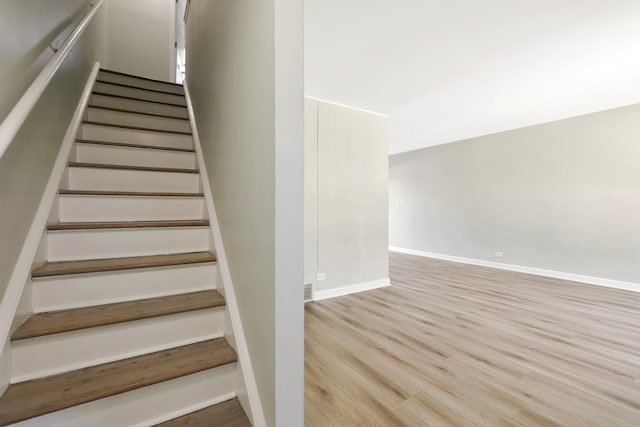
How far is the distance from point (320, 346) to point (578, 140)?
500 cm

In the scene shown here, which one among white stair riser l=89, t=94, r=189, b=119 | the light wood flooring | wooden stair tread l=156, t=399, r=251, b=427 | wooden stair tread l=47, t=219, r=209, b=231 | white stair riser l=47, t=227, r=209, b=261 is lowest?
the light wood flooring

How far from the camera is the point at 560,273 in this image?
446cm

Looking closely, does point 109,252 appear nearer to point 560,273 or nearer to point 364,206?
point 364,206

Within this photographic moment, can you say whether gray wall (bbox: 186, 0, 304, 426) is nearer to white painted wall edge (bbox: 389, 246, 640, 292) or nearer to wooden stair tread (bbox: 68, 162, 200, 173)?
wooden stair tread (bbox: 68, 162, 200, 173)

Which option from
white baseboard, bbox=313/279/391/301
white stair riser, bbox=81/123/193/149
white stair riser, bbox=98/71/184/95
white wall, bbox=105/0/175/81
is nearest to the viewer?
white stair riser, bbox=81/123/193/149

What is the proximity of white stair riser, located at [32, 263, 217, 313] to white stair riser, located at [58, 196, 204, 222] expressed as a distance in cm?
50

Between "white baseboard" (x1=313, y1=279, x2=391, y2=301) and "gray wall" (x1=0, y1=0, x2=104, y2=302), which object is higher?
"gray wall" (x1=0, y1=0, x2=104, y2=302)

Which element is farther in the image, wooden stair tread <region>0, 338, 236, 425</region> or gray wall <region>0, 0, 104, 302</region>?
gray wall <region>0, 0, 104, 302</region>

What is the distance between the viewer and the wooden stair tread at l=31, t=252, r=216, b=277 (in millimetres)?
1336

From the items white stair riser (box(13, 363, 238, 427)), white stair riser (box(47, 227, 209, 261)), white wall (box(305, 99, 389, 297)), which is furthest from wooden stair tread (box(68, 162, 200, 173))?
white wall (box(305, 99, 389, 297))

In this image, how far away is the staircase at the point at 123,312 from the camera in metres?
1.10

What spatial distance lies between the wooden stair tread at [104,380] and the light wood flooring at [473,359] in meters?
0.64

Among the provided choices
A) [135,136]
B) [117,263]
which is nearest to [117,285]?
[117,263]

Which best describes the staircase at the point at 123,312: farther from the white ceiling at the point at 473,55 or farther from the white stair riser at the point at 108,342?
the white ceiling at the point at 473,55
